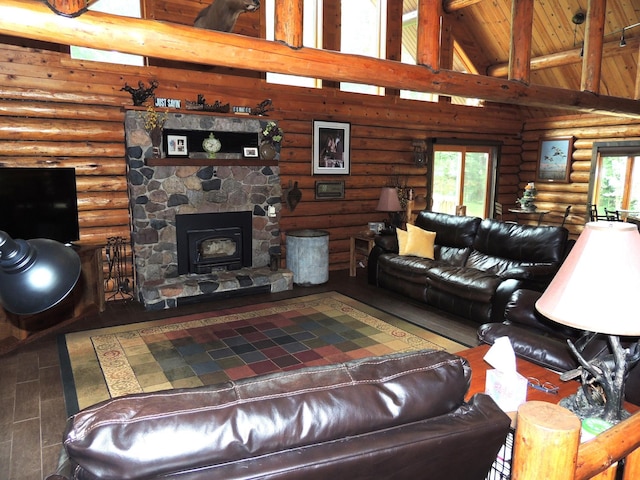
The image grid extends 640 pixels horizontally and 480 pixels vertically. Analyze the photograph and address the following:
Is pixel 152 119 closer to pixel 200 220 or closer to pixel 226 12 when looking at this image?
pixel 200 220

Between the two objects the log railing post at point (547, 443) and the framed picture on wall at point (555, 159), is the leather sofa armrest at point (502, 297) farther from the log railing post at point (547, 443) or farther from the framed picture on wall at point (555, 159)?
the framed picture on wall at point (555, 159)

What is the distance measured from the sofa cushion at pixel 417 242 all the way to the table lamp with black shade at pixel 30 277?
5.23 metres

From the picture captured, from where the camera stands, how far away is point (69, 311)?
478cm

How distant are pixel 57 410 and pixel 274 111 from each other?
4.57 m

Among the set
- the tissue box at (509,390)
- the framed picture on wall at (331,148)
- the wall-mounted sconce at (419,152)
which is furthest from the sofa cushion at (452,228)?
the tissue box at (509,390)

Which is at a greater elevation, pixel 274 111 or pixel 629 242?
pixel 274 111

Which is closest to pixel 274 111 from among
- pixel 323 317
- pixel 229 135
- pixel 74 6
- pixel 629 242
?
pixel 229 135

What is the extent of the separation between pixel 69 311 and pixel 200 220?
5.91 feet

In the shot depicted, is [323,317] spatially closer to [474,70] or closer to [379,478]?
[379,478]

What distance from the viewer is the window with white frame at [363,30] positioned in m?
7.08

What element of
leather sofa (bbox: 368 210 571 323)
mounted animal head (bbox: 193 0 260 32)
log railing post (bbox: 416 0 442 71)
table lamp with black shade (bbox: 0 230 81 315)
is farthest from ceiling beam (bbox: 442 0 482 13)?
table lamp with black shade (bbox: 0 230 81 315)

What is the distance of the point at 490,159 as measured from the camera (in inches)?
356

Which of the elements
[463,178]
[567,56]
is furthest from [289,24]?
[463,178]

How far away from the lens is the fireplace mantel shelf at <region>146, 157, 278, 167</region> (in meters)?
5.34
